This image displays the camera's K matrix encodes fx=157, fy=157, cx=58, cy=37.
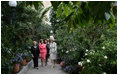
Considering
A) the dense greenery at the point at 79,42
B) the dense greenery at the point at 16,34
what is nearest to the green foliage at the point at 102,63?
the dense greenery at the point at 79,42

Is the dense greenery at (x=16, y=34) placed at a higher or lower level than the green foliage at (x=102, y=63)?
higher

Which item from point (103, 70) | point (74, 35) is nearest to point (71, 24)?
point (103, 70)

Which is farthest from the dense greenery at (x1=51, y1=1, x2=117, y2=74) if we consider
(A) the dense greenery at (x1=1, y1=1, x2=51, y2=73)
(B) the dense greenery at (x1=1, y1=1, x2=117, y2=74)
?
(A) the dense greenery at (x1=1, y1=1, x2=51, y2=73)

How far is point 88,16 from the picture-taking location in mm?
1018

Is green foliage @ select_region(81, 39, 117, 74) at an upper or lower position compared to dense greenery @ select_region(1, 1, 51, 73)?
lower

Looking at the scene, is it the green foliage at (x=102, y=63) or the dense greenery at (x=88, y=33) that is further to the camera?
the green foliage at (x=102, y=63)

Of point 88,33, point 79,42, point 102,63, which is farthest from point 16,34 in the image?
point 102,63

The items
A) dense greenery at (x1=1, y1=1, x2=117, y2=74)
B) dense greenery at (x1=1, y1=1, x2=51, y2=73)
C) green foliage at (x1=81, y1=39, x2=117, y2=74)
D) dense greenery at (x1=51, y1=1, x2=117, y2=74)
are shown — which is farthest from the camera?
dense greenery at (x1=1, y1=1, x2=51, y2=73)

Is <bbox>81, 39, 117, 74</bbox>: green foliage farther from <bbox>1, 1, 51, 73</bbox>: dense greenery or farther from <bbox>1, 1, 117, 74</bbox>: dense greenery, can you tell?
<bbox>1, 1, 51, 73</bbox>: dense greenery

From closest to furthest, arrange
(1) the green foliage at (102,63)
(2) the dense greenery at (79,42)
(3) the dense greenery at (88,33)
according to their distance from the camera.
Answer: (3) the dense greenery at (88,33) < (2) the dense greenery at (79,42) < (1) the green foliage at (102,63)

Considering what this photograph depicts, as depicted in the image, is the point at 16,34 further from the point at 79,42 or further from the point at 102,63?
the point at 102,63

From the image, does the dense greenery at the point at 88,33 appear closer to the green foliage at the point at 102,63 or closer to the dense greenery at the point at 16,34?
the green foliage at the point at 102,63

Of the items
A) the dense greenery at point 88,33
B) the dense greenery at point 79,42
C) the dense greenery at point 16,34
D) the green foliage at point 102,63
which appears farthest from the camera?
the dense greenery at point 16,34

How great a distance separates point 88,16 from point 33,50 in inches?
248
